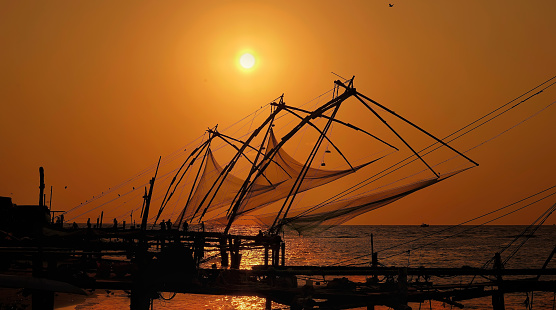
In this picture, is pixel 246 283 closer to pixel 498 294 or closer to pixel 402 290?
pixel 402 290

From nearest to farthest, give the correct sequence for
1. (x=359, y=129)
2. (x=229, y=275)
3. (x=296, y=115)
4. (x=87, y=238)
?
(x=229, y=275)
(x=87, y=238)
(x=359, y=129)
(x=296, y=115)

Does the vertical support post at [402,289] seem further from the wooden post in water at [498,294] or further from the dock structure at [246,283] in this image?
the wooden post in water at [498,294]

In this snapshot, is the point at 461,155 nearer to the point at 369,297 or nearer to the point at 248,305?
the point at 369,297

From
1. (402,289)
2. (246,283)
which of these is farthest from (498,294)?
(246,283)

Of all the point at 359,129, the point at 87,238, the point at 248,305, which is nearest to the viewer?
the point at 87,238

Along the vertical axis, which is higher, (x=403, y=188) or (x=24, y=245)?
(x=403, y=188)

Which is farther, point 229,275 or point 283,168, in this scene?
point 283,168

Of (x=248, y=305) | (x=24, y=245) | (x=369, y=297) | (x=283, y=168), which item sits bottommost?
(x=248, y=305)

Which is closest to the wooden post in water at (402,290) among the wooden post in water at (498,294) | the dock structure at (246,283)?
the dock structure at (246,283)

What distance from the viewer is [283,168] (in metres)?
30.6

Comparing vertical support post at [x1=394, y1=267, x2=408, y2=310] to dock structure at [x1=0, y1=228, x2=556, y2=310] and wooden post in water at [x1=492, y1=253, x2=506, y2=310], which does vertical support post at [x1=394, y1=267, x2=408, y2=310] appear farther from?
wooden post in water at [x1=492, y1=253, x2=506, y2=310]

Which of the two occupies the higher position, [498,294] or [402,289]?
[402,289]

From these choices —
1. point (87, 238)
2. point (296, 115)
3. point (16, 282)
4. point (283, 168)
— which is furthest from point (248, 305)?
point (16, 282)

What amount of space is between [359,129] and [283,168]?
10.7m
